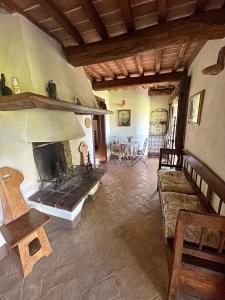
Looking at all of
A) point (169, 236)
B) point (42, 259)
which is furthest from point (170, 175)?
point (42, 259)

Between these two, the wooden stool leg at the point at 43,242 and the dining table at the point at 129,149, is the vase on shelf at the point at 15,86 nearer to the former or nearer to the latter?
the wooden stool leg at the point at 43,242

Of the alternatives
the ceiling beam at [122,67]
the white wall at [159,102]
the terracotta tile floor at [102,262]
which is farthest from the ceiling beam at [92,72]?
the white wall at [159,102]

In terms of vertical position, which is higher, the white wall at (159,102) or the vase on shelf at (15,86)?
the white wall at (159,102)

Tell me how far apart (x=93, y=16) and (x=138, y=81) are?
2.21m

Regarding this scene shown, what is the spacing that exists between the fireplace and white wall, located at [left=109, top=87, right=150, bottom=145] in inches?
136

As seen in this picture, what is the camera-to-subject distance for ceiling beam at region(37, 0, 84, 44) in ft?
4.43

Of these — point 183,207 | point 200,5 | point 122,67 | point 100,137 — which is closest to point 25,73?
point 200,5

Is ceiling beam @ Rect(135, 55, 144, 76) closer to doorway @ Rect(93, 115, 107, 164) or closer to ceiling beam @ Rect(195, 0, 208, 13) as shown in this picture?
ceiling beam @ Rect(195, 0, 208, 13)

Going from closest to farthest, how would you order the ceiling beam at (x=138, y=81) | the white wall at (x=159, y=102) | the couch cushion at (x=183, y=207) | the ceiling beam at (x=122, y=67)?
the couch cushion at (x=183, y=207) → the ceiling beam at (x=122, y=67) → the ceiling beam at (x=138, y=81) → the white wall at (x=159, y=102)

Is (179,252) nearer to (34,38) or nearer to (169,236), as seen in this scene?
(169,236)

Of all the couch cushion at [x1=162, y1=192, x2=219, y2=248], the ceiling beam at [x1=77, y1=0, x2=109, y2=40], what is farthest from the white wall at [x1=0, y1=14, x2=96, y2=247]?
the couch cushion at [x1=162, y1=192, x2=219, y2=248]

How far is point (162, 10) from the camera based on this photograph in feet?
4.75

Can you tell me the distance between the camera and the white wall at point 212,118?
1.57 metres

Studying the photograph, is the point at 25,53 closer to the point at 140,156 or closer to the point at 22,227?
the point at 22,227
